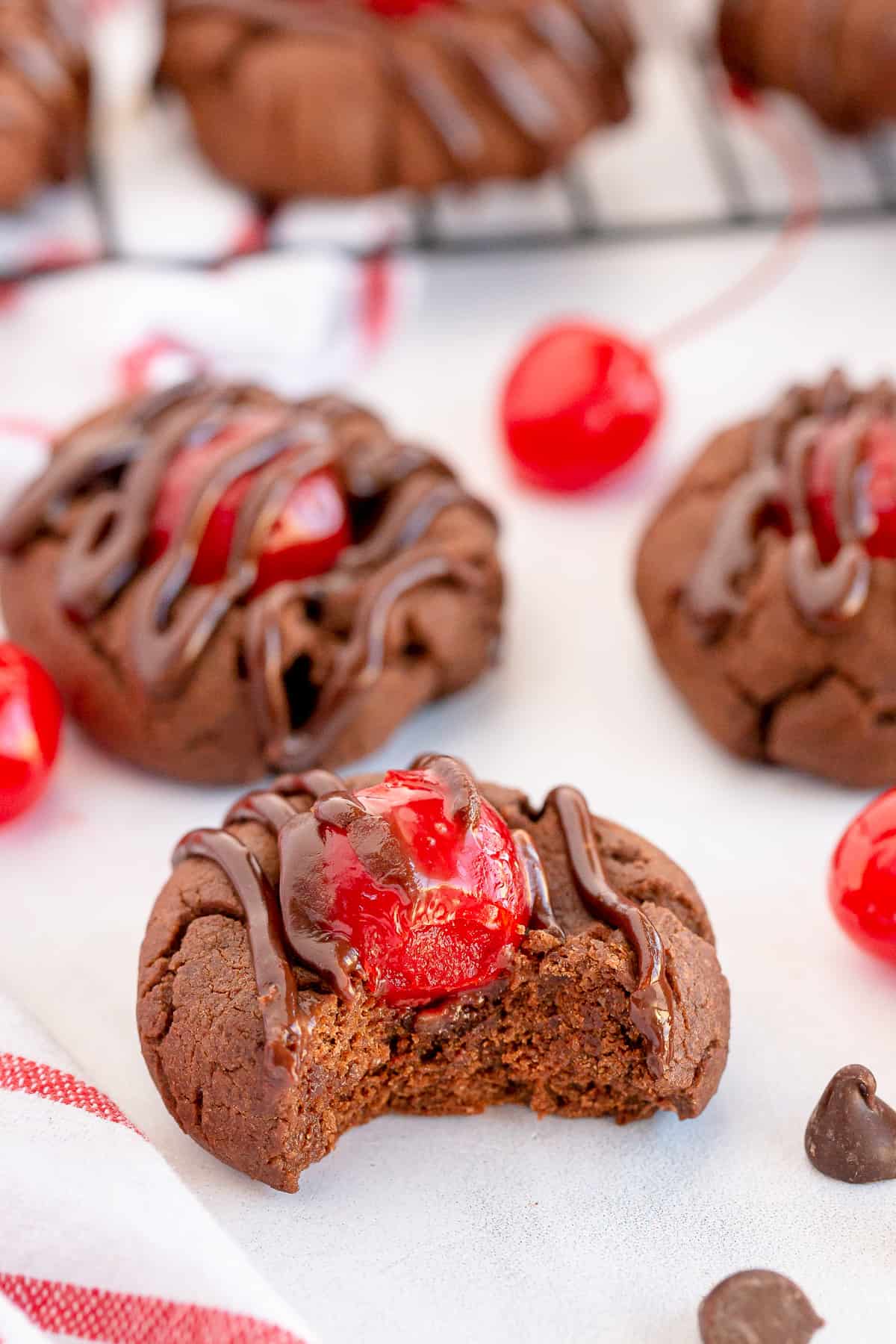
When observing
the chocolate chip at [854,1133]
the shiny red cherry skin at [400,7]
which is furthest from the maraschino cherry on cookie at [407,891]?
the shiny red cherry skin at [400,7]

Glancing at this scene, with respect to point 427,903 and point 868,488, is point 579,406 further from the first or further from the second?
point 427,903

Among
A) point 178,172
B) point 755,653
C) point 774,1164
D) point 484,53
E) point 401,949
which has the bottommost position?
point 774,1164

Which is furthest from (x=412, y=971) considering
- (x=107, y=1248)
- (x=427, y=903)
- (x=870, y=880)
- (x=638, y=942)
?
(x=870, y=880)

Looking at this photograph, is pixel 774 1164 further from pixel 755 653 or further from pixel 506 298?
pixel 506 298

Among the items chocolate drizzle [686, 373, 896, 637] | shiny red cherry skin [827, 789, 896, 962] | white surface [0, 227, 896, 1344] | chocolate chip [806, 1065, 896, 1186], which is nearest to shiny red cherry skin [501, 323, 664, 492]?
white surface [0, 227, 896, 1344]

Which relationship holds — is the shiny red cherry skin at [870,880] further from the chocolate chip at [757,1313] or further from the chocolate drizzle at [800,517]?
the chocolate chip at [757,1313]

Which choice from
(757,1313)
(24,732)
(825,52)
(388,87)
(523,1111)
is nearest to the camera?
(757,1313)

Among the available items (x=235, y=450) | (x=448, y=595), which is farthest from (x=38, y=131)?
(x=448, y=595)
